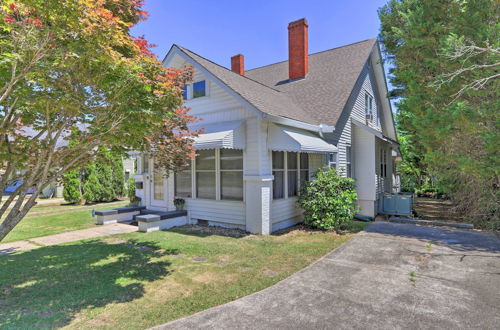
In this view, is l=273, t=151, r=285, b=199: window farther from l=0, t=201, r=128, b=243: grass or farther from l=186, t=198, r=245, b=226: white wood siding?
l=0, t=201, r=128, b=243: grass

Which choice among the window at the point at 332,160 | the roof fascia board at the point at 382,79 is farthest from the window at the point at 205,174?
the roof fascia board at the point at 382,79

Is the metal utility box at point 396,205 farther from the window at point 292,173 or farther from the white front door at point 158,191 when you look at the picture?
the white front door at point 158,191

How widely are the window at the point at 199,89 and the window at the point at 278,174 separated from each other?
3964 millimetres

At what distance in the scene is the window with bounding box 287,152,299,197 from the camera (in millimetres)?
10859

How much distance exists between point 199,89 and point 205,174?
3.59 m

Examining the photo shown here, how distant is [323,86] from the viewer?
1409cm

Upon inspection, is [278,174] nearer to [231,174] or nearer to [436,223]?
[231,174]

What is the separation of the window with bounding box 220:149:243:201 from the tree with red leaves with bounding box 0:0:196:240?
14.3 feet

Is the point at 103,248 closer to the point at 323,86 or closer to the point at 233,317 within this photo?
the point at 233,317

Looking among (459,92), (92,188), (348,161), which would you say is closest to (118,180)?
(92,188)

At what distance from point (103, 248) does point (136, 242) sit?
3.11ft

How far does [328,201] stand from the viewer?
9.80 metres

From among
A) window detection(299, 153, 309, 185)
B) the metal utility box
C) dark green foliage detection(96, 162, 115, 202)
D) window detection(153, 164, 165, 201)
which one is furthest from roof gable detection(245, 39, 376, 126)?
dark green foliage detection(96, 162, 115, 202)

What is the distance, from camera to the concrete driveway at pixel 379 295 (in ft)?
12.8
